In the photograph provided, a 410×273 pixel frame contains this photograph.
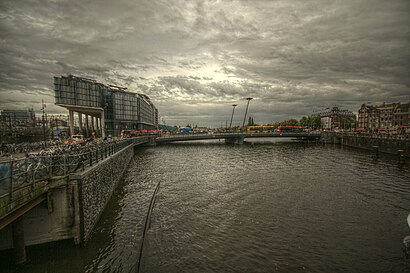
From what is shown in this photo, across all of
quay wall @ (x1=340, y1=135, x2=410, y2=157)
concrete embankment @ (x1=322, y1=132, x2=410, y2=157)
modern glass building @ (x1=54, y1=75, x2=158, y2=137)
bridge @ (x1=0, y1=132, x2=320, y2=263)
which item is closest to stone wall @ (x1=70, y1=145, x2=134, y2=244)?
bridge @ (x1=0, y1=132, x2=320, y2=263)

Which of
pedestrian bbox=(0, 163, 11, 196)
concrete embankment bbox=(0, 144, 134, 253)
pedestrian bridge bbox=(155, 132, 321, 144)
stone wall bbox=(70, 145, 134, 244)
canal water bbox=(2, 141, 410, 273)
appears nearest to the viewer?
pedestrian bbox=(0, 163, 11, 196)

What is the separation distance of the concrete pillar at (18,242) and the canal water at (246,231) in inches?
24.6

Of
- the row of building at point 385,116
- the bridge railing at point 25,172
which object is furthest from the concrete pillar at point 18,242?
the row of building at point 385,116

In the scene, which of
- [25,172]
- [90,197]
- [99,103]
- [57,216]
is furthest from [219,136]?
[25,172]

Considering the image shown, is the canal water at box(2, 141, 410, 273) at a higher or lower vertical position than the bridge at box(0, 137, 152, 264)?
lower

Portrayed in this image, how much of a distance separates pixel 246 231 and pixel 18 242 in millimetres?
12865

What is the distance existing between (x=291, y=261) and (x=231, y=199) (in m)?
10.2

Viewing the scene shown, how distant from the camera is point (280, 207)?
1973 centimetres

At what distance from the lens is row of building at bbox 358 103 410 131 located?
12644cm

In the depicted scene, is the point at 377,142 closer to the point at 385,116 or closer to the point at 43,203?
the point at 43,203

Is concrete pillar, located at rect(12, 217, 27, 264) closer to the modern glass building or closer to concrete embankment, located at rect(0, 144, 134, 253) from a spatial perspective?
concrete embankment, located at rect(0, 144, 134, 253)

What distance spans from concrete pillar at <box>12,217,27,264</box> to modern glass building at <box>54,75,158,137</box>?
8284 cm

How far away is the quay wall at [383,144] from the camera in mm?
52897

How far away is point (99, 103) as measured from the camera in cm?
10681
